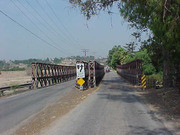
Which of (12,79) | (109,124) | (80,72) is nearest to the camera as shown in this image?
(109,124)

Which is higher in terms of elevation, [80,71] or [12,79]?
[80,71]

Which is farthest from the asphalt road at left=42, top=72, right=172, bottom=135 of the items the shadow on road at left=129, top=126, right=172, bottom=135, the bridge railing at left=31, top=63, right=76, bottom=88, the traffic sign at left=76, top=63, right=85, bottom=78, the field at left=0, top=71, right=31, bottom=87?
the field at left=0, top=71, right=31, bottom=87

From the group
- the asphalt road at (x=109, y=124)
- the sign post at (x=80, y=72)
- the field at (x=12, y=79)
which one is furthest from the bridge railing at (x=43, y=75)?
the asphalt road at (x=109, y=124)

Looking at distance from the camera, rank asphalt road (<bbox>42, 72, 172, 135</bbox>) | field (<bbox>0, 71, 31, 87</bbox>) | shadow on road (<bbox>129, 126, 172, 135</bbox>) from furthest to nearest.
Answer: field (<bbox>0, 71, 31, 87</bbox>)
asphalt road (<bbox>42, 72, 172, 135</bbox>)
shadow on road (<bbox>129, 126, 172, 135</bbox>)

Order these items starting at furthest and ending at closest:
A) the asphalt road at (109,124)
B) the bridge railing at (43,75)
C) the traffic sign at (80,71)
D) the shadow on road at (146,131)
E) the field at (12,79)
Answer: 1. the field at (12,79)
2. the bridge railing at (43,75)
3. the traffic sign at (80,71)
4. the asphalt road at (109,124)
5. the shadow on road at (146,131)

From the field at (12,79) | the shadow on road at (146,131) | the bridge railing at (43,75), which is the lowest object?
the field at (12,79)

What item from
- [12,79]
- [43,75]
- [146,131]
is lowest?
[12,79]

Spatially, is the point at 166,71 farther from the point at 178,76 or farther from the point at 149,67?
the point at 149,67

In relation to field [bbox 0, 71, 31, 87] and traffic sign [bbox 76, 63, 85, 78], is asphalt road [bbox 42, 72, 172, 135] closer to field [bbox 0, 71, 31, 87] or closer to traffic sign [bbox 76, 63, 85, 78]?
traffic sign [bbox 76, 63, 85, 78]

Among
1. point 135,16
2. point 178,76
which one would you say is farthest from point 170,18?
point 178,76

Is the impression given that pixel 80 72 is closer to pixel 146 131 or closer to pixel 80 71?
pixel 80 71

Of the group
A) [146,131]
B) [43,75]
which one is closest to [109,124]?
[146,131]

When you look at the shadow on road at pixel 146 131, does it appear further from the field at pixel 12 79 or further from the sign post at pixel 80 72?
the field at pixel 12 79

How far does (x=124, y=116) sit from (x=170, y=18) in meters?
4.18
